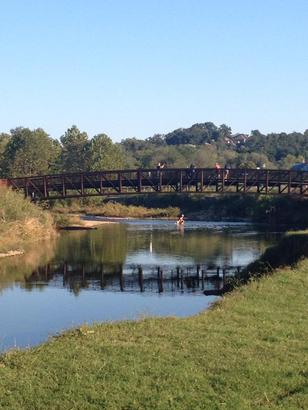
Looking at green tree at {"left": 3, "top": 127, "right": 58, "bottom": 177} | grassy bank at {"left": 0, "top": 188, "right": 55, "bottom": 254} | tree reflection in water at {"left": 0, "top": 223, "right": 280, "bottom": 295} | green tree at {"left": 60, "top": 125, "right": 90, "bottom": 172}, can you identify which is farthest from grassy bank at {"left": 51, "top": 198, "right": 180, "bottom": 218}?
grassy bank at {"left": 0, "top": 188, "right": 55, "bottom": 254}

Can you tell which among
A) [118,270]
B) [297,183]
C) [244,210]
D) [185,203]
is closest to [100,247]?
[118,270]

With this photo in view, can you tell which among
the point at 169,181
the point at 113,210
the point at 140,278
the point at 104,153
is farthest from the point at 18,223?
the point at 104,153

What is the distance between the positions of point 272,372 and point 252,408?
232 centimetres

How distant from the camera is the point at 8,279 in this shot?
42.3 metres

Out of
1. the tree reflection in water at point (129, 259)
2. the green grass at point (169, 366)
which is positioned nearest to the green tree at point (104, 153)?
the tree reflection in water at point (129, 259)

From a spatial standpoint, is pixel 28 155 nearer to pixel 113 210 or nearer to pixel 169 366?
pixel 113 210

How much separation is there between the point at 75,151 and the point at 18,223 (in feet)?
245

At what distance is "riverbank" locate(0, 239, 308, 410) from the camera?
44.9ft

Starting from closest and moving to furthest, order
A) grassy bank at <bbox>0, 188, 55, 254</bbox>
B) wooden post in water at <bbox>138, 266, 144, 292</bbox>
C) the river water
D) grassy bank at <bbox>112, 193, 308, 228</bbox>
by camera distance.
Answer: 1. the river water
2. wooden post in water at <bbox>138, 266, 144, 292</bbox>
3. grassy bank at <bbox>0, 188, 55, 254</bbox>
4. grassy bank at <bbox>112, 193, 308, 228</bbox>

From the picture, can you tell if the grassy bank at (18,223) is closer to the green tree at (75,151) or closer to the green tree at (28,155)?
the green tree at (28,155)

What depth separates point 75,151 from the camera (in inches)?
5399

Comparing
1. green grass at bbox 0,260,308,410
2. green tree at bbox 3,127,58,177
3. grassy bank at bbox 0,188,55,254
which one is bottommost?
grassy bank at bbox 0,188,55,254

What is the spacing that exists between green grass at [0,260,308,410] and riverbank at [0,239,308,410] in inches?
0.9

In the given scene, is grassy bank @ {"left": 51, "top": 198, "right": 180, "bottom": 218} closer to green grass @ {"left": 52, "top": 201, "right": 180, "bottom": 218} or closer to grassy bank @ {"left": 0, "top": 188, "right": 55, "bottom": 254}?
green grass @ {"left": 52, "top": 201, "right": 180, "bottom": 218}
